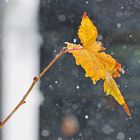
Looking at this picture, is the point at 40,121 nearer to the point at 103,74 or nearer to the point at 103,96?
the point at 103,96

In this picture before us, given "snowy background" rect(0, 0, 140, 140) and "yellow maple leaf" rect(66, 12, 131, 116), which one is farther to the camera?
"snowy background" rect(0, 0, 140, 140)

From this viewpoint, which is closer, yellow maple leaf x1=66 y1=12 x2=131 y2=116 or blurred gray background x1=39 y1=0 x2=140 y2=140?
yellow maple leaf x1=66 y1=12 x2=131 y2=116

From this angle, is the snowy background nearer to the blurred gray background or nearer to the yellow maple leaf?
the blurred gray background

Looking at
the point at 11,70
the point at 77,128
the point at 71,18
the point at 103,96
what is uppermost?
the point at 71,18

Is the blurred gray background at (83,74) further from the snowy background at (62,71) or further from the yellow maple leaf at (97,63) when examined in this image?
the yellow maple leaf at (97,63)

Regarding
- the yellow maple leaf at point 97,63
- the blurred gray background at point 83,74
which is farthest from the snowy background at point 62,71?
the yellow maple leaf at point 97,63

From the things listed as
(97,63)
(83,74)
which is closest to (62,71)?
(83,74)

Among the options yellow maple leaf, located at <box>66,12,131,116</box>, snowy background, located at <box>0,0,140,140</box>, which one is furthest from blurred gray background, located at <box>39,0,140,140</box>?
yellow maple leaf, located at <box>66,12,131,116</box>

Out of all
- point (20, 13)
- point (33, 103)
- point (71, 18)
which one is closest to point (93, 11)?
point (71, 18)

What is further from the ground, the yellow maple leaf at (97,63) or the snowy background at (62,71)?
the yellow maple leaf at (97,63)

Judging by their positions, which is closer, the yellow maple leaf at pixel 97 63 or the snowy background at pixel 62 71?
the yellow maple leaf at pixel 97 63

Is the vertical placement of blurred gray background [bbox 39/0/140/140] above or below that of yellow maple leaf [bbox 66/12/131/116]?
below
